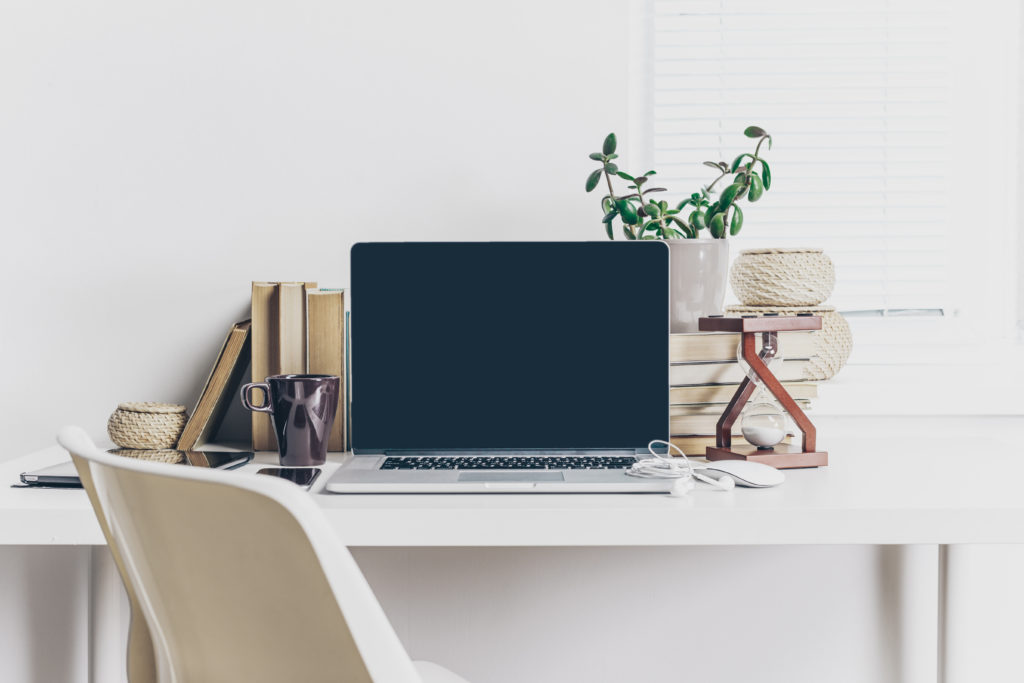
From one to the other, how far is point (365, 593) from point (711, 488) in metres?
0.55

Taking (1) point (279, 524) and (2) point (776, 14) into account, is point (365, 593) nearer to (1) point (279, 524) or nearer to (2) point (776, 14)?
(1) point (279, 524)

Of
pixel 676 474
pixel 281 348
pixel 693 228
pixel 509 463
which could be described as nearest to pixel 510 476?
pixel 509 463

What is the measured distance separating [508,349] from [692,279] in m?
0.31

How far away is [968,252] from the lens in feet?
5.31

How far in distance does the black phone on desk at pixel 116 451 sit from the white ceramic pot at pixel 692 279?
627 millimetres

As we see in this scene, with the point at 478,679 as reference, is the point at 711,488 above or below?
above

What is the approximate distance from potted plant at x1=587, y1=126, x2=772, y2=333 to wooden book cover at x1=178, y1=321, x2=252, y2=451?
0.56 m

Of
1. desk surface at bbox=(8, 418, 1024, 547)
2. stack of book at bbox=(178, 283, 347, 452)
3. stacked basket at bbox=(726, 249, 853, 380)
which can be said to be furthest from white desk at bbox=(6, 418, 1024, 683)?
stacked basket at bbox=(726, 249, 853, 380)

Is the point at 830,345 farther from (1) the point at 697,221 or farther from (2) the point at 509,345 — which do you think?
(2) the point at 509,345

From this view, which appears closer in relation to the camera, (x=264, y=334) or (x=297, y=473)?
(x=297, y=473)

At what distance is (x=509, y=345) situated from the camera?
3.69 feet

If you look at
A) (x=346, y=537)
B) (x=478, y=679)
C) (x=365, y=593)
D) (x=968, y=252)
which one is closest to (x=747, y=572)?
(x=478, y=679)

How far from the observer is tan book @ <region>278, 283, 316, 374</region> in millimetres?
1183

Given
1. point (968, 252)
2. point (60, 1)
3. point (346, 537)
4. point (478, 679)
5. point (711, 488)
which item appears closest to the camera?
point (346, 537)
